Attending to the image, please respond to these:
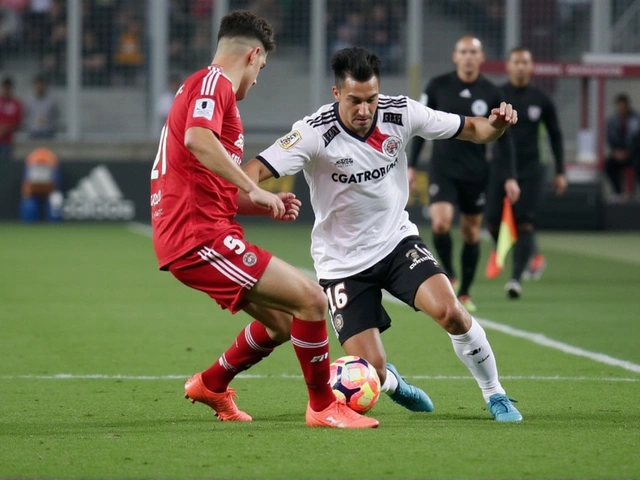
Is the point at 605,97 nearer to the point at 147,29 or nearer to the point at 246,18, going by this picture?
the point at 147,29

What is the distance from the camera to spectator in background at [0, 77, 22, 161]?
81.1 ft

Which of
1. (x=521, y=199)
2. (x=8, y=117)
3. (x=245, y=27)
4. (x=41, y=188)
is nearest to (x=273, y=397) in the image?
(x=245, y=27)

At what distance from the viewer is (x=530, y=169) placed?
12.4 meters

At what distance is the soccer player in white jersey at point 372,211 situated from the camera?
617 centimetres

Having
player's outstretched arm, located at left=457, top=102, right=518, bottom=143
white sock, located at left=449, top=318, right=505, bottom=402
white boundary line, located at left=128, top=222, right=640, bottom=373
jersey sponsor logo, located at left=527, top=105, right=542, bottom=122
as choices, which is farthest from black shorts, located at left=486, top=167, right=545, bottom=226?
white sock, located at left=449, top=318, right=505, bottom=402

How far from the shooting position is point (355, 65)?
6.14 m

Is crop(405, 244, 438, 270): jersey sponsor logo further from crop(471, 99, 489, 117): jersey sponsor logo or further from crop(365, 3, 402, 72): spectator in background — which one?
crop(365, 3, 402, 72): spectator in background

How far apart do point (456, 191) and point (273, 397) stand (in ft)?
14.6

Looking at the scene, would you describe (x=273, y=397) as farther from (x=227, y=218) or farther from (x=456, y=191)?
(x=456, y=191)

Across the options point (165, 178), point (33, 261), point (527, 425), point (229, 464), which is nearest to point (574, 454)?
point (527, 425)

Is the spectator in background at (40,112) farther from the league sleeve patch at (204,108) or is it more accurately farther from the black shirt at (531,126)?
the league sleeve patch at (204,108)

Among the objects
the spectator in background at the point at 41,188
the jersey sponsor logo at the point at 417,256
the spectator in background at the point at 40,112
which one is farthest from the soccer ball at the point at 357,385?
the spectator in background at the point at 40,112

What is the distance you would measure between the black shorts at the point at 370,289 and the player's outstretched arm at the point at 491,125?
60 cm

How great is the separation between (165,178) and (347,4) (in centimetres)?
2035
